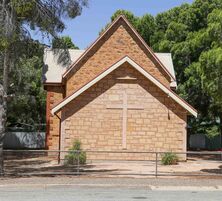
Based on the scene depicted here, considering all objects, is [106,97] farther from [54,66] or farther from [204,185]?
[204,185]

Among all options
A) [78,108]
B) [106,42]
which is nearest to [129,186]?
[78,108]

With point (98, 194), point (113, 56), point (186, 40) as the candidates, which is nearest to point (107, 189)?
point (98, 194)

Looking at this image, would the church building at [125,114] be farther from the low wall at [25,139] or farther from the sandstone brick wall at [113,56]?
the low wall at [25,139]

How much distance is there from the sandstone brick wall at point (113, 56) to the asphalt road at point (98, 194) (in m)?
16.0

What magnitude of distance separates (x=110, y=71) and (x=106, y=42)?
13.0 feet

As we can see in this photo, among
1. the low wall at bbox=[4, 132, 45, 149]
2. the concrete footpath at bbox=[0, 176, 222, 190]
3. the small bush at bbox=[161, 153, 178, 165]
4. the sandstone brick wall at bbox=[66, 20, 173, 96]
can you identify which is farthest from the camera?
the low wall at bbox=[4, 132, 45, 149]

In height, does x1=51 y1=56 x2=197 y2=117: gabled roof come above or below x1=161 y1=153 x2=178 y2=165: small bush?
above

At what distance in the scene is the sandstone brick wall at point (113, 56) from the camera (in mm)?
34438

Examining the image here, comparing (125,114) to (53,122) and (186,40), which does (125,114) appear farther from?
(186,40)

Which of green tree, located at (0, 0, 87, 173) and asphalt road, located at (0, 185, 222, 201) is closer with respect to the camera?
asphalt road, located at (0, 185, 222, 201)

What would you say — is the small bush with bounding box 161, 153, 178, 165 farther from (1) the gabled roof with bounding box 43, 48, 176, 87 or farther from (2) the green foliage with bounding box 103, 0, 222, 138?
(2) the green foliage with bounding box 103, 0, 222, 138

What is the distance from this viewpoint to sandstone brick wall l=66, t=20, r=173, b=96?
113 ft

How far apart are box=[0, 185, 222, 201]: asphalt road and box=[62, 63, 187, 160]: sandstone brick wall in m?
12.1

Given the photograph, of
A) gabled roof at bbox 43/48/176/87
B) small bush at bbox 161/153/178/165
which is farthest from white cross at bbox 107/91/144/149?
gabled roof at bbox 43/48/176/87
